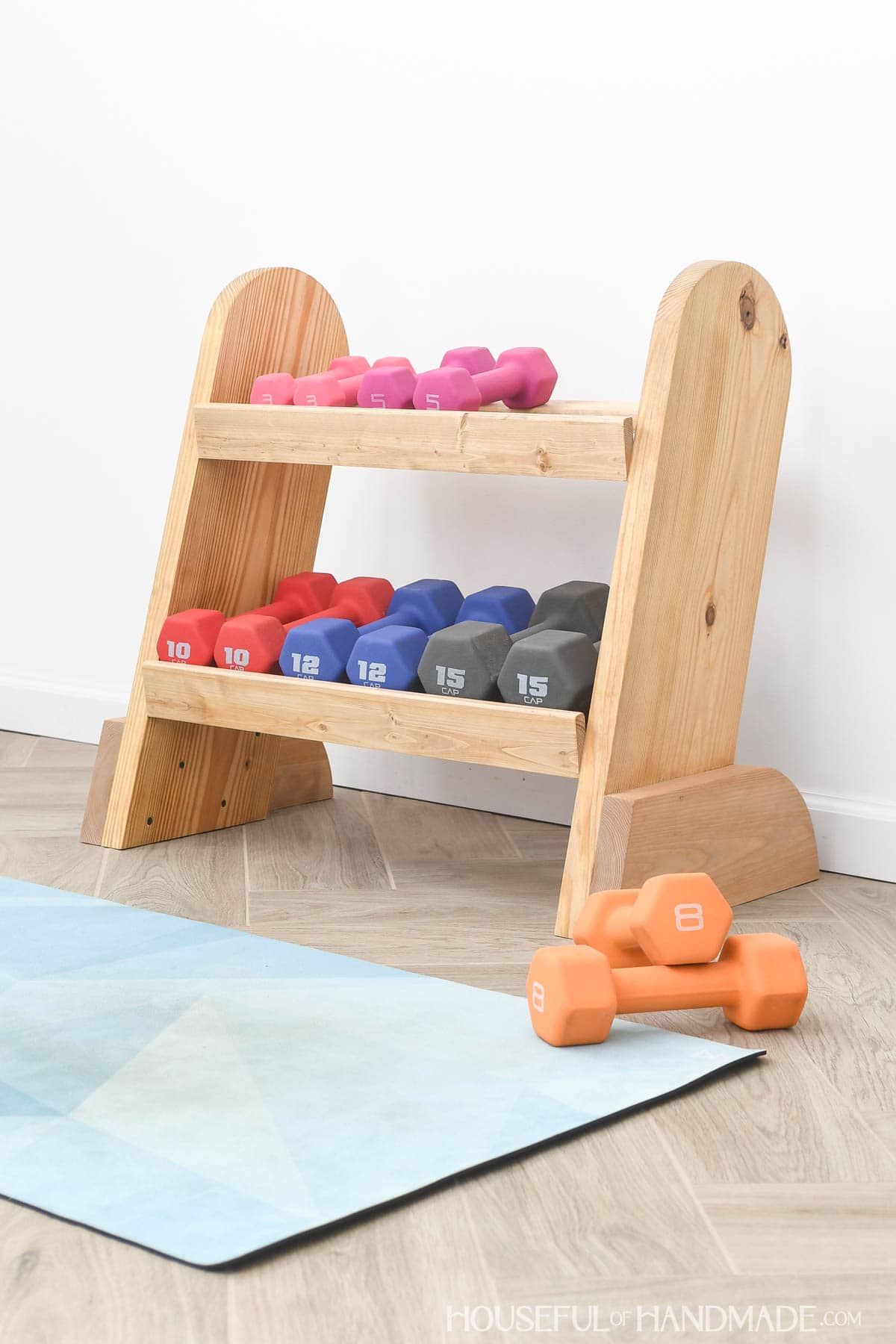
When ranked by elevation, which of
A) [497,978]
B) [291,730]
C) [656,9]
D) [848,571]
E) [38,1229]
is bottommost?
[38,1229]

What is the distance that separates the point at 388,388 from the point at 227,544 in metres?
0.35

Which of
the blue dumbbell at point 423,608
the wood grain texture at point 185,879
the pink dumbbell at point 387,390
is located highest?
the pink dumbbell at point 387,390

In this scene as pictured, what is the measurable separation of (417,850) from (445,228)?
0.98 metres

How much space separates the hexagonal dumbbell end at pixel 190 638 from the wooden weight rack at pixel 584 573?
3 cm

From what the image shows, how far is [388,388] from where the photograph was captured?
1705 millimetres

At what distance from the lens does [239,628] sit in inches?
69.7

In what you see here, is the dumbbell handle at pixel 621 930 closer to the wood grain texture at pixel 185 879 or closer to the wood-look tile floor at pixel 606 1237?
the wood-look tile floor at pixel 606 1237

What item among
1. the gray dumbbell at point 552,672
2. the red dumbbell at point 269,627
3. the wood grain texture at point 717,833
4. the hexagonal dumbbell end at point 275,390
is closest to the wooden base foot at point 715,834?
the wood grain texture at point 717,833

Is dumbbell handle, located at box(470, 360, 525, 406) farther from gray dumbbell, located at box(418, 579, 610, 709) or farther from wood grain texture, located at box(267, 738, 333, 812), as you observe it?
wood grain texture, located at box(267, 738, 333, 812)

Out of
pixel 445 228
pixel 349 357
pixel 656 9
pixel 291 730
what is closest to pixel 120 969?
pixel 291 730

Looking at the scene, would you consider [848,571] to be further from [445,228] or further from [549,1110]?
[549,1110]

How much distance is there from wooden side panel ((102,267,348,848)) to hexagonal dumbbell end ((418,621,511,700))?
0.41 m

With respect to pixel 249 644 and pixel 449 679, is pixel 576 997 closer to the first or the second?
pixel 449 679

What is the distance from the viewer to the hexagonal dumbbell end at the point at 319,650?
5.61 feet
